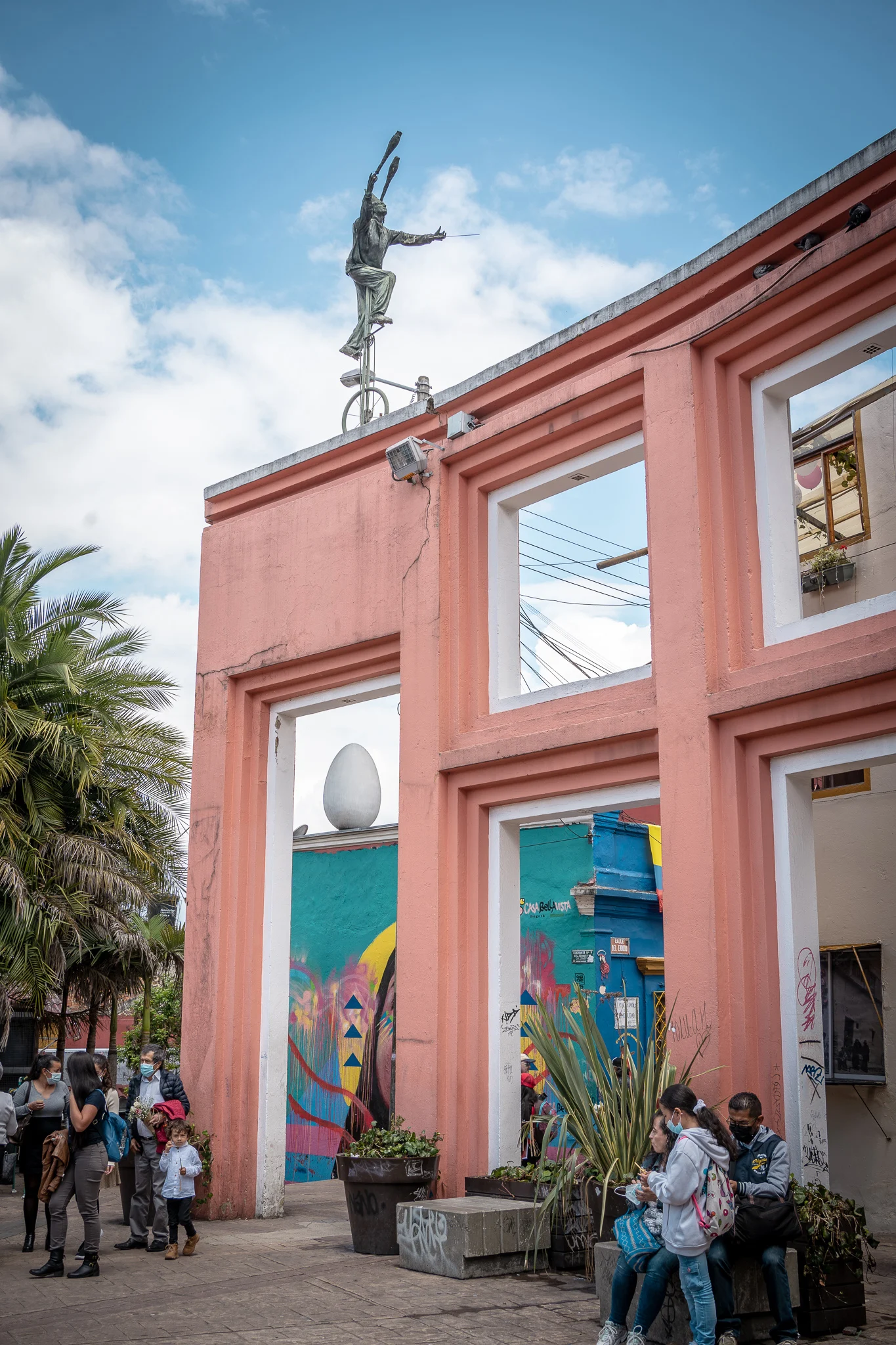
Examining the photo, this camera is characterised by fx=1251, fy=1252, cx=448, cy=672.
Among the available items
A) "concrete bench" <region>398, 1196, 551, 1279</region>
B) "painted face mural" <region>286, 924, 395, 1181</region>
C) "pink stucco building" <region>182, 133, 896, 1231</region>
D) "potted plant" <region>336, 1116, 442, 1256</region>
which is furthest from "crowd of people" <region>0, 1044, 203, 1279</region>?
"painted face mural" <region>286, 924, 395, 1181</region>

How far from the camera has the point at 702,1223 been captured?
19.9ft

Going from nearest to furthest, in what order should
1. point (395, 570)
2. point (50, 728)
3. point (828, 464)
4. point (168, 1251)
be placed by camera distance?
point (168, 1251), point (395, 570), point (828, 464), point (50, 728)

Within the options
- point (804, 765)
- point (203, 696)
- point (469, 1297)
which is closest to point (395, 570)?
point (203, 696)

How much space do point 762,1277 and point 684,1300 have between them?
21.1 inches

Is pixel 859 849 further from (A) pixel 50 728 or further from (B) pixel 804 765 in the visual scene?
(A) pixel 50 728

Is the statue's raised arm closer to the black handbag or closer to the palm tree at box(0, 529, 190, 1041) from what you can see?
the palm tree at box(0, 529, 190, 1041)

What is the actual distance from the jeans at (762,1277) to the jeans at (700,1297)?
270mm

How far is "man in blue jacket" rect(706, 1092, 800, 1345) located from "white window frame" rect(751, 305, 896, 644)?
338 cm

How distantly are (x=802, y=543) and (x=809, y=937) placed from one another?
611 centimetres

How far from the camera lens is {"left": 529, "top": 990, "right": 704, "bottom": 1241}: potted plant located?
779 centimetres

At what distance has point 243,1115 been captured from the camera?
11.9 m

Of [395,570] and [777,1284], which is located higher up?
[395,570]

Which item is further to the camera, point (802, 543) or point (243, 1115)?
point (802, 543)

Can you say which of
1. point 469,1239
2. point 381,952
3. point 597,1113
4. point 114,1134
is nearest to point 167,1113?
point 114,1134
